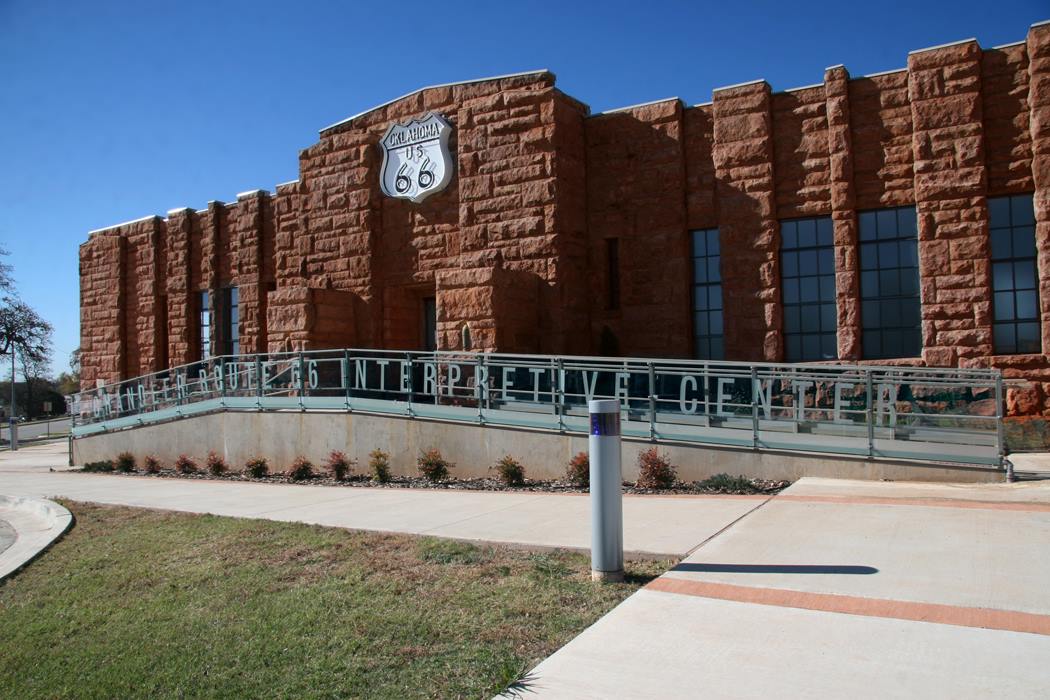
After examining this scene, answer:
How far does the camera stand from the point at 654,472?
10.7 meters

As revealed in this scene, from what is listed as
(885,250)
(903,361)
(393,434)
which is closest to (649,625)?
(393,434)

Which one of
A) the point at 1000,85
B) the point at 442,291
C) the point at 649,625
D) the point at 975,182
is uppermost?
the point at 1000,85

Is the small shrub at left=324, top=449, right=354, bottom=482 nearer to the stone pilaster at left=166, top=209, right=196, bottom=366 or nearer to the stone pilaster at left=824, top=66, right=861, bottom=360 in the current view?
the stone pilaster at left=824, top=66, right=861, bottom=360

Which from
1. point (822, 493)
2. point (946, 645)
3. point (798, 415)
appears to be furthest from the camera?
point (798, 415)

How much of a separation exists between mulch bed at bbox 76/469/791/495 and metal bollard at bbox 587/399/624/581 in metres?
4.44

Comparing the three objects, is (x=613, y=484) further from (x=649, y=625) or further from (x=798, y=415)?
(x=798, y=415)

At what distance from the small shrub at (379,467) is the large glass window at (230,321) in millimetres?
12176

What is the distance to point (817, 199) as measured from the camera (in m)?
15.5

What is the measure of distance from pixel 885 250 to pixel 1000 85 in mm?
3245

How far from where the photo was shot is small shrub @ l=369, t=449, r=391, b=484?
1328 centimetres

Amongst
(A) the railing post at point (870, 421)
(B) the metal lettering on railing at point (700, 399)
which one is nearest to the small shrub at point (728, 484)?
(B) the metal lettering on railing at point (700, 399)

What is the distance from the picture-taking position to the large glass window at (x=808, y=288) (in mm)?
15562

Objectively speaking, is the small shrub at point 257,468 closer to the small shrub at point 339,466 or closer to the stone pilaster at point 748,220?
the small shrub at point 339,466

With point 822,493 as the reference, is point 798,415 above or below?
above
